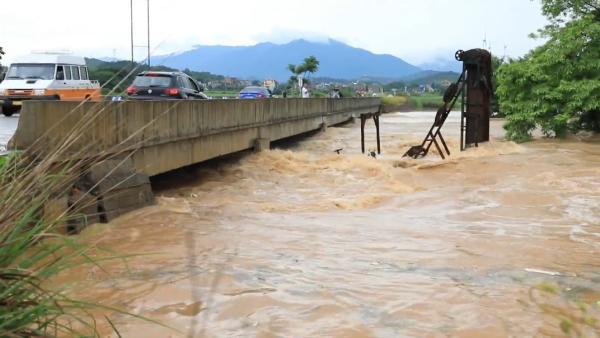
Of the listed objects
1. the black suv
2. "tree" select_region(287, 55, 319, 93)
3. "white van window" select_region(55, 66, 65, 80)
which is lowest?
the black suv

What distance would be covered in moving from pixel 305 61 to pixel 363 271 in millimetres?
59846

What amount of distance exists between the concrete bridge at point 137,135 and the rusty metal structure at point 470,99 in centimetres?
456

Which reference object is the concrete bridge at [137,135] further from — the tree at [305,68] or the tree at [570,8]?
the tree at [305,68]

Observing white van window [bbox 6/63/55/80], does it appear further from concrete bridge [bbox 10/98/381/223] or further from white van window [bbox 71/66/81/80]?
concrete bridge [bbox 10/98/381/223]

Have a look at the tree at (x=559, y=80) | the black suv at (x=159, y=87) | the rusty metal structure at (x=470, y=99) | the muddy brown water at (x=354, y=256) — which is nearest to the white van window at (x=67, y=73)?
the black suv at (x=159, y=87)

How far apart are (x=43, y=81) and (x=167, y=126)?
1240 cm

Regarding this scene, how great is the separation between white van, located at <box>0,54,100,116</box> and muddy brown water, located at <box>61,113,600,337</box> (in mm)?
10093

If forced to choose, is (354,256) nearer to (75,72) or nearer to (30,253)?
(30,253)

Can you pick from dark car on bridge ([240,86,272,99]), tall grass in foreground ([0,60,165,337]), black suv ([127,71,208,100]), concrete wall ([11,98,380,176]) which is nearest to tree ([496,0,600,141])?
concrete wall ([11,98,380,176])

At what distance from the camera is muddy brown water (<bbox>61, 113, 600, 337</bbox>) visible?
183 inches

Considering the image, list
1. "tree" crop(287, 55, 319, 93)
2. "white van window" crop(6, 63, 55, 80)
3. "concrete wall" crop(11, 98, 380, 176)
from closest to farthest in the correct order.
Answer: "concrete wall" crop(11, 98, 380, 176), "white van window" crop(6, 63, 55, 80), "tree" crop(287, 55, 319, 93)

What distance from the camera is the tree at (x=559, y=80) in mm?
20375

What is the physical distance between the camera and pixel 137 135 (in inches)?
354

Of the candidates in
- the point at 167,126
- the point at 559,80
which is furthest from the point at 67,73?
the point at 559,80
